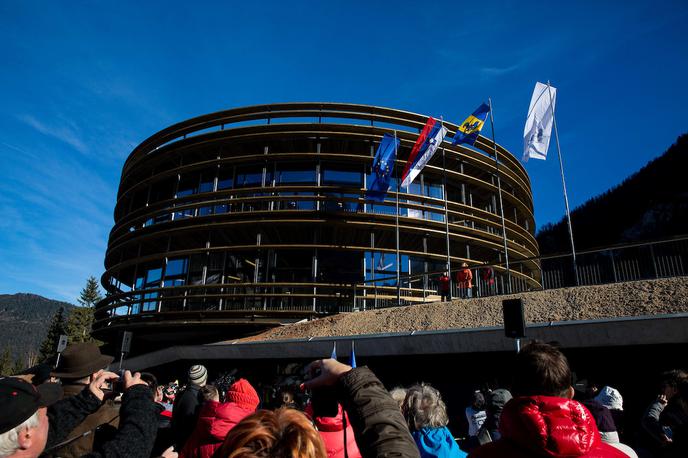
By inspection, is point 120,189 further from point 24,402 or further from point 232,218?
point 24,402

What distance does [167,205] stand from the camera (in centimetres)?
2977

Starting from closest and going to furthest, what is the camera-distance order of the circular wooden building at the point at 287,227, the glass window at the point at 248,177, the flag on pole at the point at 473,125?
the flag on pole at the point at 473,125 → the circular wooden building at the point at 287,227 → the glass window at the point at 248,177

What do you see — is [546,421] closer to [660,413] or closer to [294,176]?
[660,413]

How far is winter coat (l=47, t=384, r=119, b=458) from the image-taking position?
3.34 m

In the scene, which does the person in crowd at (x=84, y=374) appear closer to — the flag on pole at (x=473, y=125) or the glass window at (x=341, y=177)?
the flag on pole at (x=473, y=125)

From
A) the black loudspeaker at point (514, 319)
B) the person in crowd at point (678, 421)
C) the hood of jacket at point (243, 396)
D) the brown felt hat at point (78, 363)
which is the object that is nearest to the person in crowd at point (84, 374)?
the brown felt hat at point (78, 363)

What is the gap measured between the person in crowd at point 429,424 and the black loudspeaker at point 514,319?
18.4 feet

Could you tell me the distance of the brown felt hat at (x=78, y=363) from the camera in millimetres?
3955

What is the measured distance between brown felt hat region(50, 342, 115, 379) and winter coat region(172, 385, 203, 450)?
142 centimetres

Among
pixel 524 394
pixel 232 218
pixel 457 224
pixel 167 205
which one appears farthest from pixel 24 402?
pixel 167 205

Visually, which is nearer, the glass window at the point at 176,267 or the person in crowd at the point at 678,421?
the person in crowd at the point at 678,421

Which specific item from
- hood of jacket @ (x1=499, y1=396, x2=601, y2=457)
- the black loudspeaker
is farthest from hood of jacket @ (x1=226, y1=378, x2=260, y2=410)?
the black loudspeaker

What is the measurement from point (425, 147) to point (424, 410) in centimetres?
1941

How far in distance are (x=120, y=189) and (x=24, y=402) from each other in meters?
37.3
